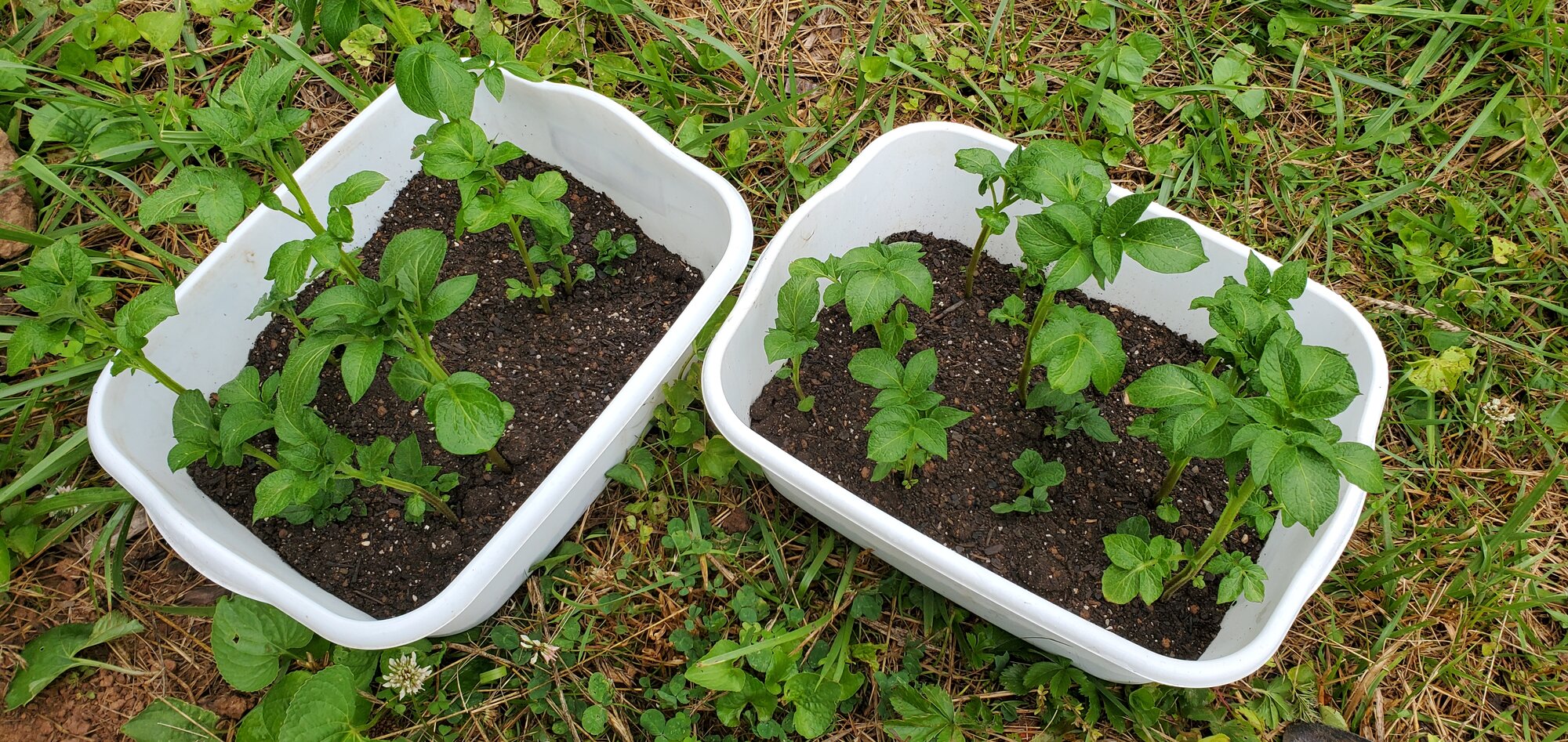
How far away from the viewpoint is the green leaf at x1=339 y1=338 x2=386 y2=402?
1.18m

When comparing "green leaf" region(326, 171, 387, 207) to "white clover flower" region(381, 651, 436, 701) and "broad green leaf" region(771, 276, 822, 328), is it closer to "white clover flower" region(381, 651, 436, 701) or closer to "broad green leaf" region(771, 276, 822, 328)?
"broad green leaf" region(771, 276, 822, 328)

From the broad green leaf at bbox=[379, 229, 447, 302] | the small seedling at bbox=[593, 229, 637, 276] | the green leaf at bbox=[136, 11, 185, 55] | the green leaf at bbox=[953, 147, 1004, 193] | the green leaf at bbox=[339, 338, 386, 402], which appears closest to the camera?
the green leaf at bbox=[339, 338, 386, 402]

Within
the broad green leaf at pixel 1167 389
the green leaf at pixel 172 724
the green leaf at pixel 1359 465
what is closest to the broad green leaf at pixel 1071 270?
the broad green leaf at pixel 1167 389

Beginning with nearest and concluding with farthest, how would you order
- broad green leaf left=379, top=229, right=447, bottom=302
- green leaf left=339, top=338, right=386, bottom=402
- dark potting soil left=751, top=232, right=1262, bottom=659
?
green leaf left=339, top=338, right=386, bottom=402, broad green leaf left=379, top=229, right=447, bottom=302, dark potting soil left=751, top=232, right=1262, bottom=659

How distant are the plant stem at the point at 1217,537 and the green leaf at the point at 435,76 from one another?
1.12 m

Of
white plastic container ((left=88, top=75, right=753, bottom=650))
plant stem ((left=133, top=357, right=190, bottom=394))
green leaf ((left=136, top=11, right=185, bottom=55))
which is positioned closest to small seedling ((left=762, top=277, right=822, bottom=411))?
white plastic container ((left=88, top=75, right=753, bottom=650))

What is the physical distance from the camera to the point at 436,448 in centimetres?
163

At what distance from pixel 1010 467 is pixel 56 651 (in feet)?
5.38

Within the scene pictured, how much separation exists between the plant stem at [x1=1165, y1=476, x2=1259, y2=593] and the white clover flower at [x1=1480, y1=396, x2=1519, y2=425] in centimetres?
66

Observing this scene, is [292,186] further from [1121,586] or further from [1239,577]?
[1239,577]

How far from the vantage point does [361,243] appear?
1803mm

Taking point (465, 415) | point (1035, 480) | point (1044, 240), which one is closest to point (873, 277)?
point (1044, 240)

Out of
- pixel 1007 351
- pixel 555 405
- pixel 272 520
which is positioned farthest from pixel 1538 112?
pixel 272 520

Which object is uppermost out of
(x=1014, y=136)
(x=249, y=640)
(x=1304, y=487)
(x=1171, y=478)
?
(x=1304, y=487)
